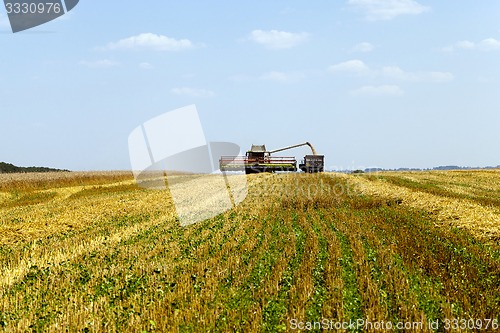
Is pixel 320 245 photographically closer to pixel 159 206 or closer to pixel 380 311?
pixel 380 311

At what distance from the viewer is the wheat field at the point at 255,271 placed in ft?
25.6

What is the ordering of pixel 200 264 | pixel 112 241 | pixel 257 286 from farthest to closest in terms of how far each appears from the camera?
pixel 112 241 → pixel 200 264 → pixel 257 286

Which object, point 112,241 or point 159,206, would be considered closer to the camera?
point 112,241

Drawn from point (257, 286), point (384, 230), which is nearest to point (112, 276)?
point (257, 286)

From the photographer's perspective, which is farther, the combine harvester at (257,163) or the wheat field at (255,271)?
the combine harvester at (257,163)

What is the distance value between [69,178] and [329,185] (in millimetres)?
32867

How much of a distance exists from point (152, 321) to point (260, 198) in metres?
19.8

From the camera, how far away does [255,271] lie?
10.6m

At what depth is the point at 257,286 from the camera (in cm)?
945

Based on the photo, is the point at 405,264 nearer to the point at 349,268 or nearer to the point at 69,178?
the point at 349,268

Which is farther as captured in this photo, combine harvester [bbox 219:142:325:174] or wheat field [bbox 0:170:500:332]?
combine harvester [bbox 219:142:325:174]

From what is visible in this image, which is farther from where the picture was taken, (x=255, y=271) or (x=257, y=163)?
(x=257, y=163)

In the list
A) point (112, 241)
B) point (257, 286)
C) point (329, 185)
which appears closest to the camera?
point (257, 286)

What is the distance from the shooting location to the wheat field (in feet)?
25.6
